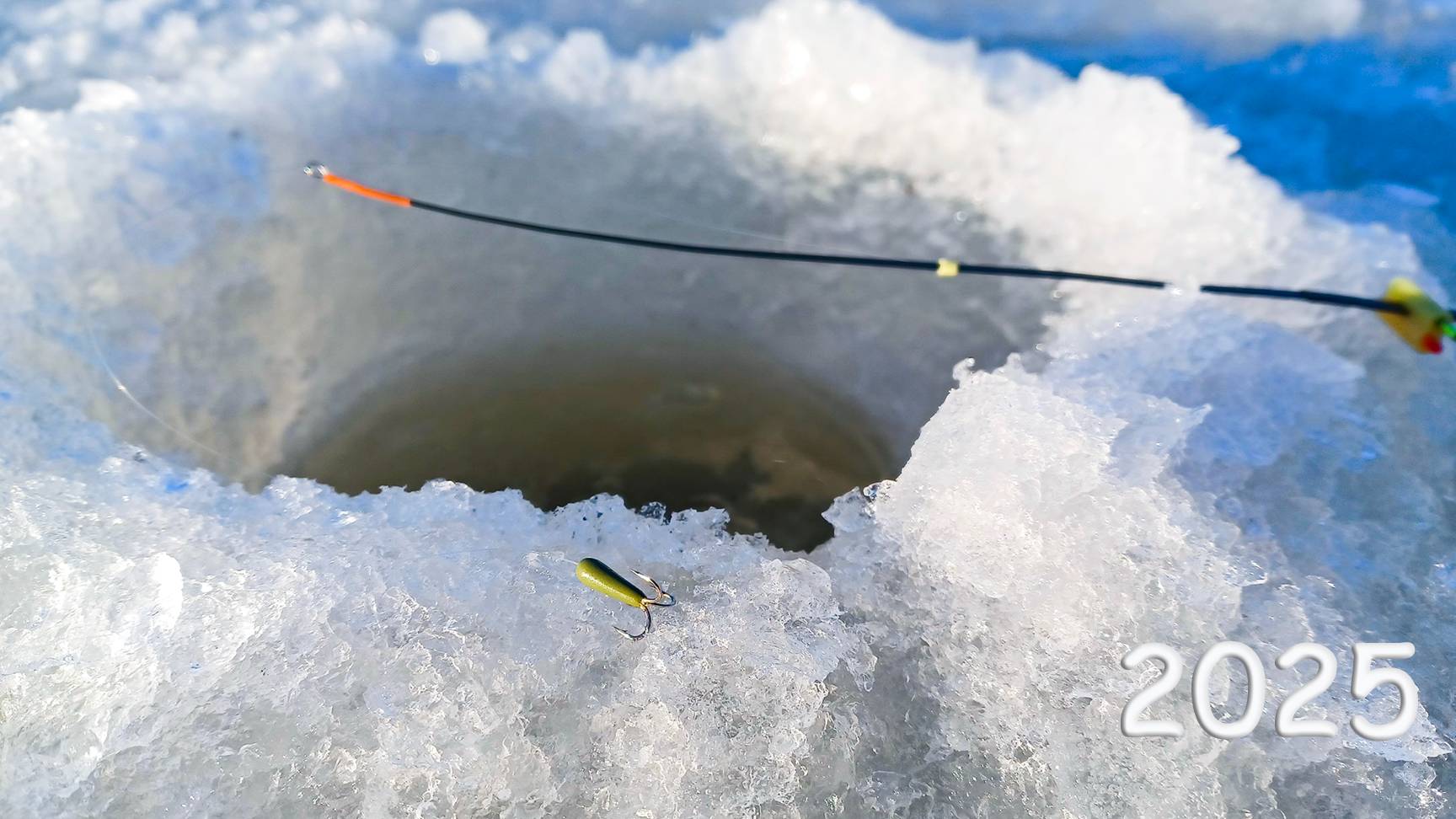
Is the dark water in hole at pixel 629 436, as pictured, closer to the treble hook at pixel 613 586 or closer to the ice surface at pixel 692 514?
the ice surface at pixel 692 514

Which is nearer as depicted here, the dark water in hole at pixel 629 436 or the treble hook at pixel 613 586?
the treble hook at pixel 613 586

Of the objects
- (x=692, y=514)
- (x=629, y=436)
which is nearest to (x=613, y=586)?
(x=692, y=514)

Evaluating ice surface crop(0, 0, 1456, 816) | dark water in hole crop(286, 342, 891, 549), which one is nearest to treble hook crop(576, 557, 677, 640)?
ice surface crop(0, 0, 1456, 816)

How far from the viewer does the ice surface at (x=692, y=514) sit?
1.36 m

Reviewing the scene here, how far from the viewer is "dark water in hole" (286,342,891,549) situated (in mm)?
2105

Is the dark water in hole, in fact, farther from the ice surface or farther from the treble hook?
the treble hook

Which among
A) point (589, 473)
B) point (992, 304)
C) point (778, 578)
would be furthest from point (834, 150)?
point (778, 578)

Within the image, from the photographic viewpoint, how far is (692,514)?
1.71 meters

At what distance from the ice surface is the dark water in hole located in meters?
0.15

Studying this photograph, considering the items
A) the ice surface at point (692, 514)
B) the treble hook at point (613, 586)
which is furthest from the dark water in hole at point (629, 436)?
the treble hook at point (613, 586)

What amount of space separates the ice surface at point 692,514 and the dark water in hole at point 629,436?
15 cm

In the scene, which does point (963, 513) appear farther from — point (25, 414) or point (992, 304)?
point (25, 414)

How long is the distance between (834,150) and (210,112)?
1.70 metres

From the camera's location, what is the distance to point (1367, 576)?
5.11ft
